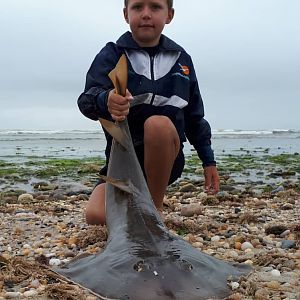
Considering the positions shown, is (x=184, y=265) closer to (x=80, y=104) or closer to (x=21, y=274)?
(x=21, y=274)

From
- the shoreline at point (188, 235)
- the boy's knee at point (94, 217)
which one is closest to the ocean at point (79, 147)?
the shoreline at point (188, 235)

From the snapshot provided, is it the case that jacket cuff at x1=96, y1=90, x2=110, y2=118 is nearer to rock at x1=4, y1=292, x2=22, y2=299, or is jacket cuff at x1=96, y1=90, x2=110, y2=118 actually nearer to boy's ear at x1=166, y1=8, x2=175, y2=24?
boy's ear at x1=166, y1=8, x2=175, y2=24

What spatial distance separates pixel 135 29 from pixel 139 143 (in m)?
1.07

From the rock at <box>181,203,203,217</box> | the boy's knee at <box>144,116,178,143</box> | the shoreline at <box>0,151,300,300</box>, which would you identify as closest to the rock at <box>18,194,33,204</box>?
the shoreline at <box>0,151,300,300</box>

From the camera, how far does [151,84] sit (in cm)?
470

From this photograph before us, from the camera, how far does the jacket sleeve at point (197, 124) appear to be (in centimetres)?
502

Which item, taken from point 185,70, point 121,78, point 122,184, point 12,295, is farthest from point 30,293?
point 185,70

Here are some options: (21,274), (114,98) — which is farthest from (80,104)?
(21,274)

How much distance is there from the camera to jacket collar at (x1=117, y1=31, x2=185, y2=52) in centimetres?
478

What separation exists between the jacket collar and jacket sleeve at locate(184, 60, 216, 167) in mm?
288

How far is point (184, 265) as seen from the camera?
2.62 meters

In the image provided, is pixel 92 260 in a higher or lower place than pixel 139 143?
lower

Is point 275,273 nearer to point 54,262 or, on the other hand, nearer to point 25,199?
point 54,262

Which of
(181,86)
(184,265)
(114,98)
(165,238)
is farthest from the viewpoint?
(181,86)
